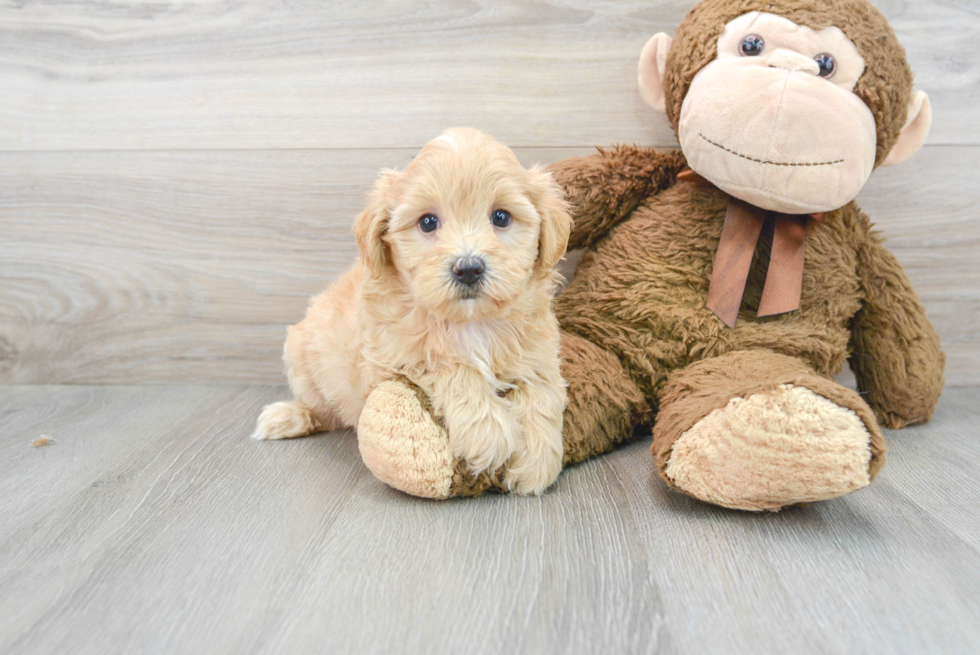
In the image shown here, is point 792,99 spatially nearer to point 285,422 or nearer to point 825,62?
point 825,62

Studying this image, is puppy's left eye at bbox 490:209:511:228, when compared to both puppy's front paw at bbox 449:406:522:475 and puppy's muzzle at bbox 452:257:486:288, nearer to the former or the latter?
puppy's muzzle at bbox 452:257:486:288

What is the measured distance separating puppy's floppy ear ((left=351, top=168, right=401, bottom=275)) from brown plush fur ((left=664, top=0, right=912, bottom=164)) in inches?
26.1

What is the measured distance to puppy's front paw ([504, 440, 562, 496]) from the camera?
1.15m

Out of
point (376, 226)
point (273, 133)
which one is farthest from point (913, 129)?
point (273, 133)

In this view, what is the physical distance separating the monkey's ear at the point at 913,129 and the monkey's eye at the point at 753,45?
0.36m

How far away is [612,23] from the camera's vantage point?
1622 millimetres

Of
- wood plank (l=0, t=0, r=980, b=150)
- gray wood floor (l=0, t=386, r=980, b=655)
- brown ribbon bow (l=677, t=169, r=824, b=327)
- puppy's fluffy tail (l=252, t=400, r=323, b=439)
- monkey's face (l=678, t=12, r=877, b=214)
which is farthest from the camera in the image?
wood plank (l=0, t=0, r=980, b=150)

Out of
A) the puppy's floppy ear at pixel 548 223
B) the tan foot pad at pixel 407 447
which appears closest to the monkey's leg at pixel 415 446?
the tan foot pad at pixel 407 447

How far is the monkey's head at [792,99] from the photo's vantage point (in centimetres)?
123

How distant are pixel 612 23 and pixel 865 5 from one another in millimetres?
544

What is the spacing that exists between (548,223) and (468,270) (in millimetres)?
197

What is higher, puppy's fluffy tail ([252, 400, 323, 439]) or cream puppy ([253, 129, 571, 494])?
cream puppy ([253, 129, 571, 494])

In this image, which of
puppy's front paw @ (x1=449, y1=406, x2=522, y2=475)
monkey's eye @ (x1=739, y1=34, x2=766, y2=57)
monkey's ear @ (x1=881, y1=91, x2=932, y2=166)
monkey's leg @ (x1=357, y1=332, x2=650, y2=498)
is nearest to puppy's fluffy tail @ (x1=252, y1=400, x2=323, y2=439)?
monkey's leg @ (x1=357, y1=332, x2=650, y2=498)

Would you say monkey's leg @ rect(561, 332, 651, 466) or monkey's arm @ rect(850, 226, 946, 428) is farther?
monkey's arm @ rect(850, 226, 946, 428)
